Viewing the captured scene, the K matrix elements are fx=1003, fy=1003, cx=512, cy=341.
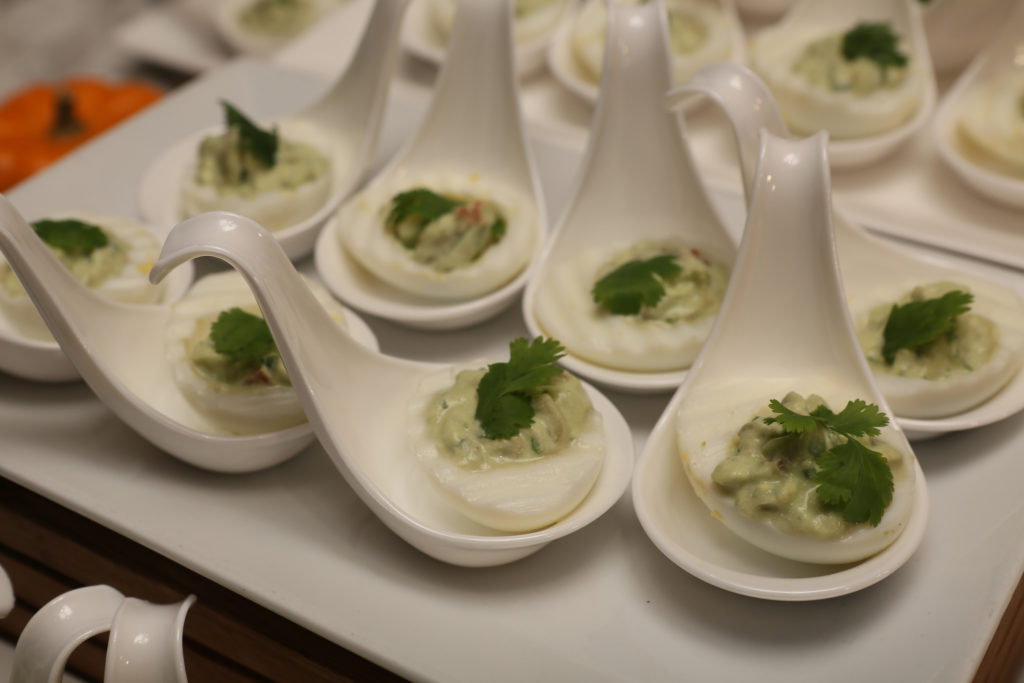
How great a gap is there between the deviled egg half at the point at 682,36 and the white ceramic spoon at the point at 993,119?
0.63 metres

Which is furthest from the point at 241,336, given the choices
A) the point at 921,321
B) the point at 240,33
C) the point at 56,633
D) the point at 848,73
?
the point at 240,33

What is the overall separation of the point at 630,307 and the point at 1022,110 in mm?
1253

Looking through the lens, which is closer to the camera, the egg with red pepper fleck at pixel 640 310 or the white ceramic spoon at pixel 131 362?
the white ceramic spoon at pixel 131 362

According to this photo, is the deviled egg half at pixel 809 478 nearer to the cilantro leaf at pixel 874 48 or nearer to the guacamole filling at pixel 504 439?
the guacamole filling at pixel 504 439

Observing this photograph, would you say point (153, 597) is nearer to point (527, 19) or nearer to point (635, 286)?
point (635, 286)

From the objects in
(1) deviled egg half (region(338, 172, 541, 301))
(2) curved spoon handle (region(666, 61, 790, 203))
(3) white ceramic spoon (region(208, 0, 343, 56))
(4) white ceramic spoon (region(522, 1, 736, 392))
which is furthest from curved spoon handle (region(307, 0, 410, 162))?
(3) white ceramic spoon (region(208, 0, 343, 56))

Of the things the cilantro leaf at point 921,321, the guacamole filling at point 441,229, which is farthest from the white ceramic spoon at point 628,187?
the cilantro leaf at point 921,321

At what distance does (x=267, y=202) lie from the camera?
2.27 m

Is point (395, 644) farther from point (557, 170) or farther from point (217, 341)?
point (557, 170)

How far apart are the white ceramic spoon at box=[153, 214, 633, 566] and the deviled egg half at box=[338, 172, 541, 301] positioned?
0.29 m

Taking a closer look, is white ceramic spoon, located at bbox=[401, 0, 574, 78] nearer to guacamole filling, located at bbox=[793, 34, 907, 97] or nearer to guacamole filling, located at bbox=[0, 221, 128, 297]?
guacamole filling, located at bbox=[793, 34, 907, 97]

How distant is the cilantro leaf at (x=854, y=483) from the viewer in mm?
1470

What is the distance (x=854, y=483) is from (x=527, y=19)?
82.8 inches

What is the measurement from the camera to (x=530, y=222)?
2.23 meters
